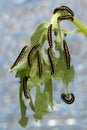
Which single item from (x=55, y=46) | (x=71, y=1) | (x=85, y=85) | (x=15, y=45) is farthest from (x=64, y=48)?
(x=85, y=85)

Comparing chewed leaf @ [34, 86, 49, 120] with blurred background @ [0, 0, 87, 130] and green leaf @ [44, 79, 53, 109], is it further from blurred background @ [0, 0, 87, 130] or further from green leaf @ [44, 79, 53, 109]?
blurred background @ [0, 0, 87, 130]

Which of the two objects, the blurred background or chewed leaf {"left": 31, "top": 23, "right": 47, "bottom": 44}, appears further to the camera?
the blurred background

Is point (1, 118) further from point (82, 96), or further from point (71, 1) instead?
point (71, 1)

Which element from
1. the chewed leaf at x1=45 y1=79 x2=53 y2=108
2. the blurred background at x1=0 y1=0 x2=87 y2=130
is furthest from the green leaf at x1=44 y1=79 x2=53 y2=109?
the blurred background at x1=0 y1=0 x2=87 y2=130

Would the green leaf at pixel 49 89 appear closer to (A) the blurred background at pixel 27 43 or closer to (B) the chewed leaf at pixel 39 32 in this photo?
(B) the chewed leaf at pixel 39 32

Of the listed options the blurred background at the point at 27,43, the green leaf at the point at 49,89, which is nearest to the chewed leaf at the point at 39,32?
the green leaf at the point at 49,89

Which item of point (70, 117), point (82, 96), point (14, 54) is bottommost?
point (70, 117)
